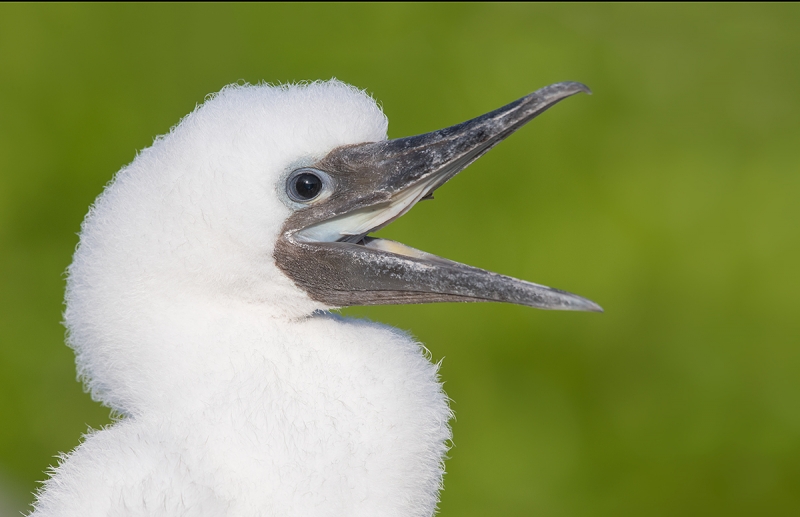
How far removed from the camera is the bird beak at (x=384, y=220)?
81.5 inches

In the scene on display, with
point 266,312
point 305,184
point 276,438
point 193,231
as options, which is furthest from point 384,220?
point 276,438

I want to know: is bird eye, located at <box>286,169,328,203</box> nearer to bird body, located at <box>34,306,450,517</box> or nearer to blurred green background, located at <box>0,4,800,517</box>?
bird body, located at <box>34,306,450,517</box>

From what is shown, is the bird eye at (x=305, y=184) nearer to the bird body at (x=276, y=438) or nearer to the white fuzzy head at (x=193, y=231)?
the white fuzzy head at (x=193, y=231)

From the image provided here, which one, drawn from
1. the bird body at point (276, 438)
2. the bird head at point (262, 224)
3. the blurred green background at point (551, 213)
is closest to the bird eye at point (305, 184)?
the bird head at point (262, 224)

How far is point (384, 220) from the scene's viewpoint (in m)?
2.20

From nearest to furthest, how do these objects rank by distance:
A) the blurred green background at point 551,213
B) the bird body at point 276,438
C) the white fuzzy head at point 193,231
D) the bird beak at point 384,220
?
the bird body at point 276,438
the white fuzzy head at point 193,231
the bird beak at point 384,220
the blurred green background at point 551,213

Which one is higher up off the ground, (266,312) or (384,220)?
(384,220)

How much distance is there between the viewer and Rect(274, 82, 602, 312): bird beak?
2.07 meters

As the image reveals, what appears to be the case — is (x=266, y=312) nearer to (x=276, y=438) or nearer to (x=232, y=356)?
(x=232, y=356)

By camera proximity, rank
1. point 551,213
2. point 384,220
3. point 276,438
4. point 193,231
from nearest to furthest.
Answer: point 276,438, point 193,231, point 384,220, point 551,213

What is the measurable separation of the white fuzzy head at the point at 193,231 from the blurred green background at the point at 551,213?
4.09 metres

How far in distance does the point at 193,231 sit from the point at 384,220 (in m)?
0.51

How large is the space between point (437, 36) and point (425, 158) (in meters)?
5.92

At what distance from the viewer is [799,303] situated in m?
7.05
